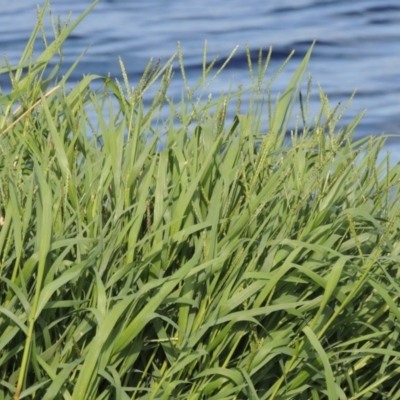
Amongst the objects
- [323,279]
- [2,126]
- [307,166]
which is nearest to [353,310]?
[323,279]

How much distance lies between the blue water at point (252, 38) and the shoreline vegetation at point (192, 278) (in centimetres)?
410

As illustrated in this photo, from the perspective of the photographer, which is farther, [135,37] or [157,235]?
[135,37]

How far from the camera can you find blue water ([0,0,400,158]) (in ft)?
23.8

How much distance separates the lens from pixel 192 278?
201cm

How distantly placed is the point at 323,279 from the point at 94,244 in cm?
46

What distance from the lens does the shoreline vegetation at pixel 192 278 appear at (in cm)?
192

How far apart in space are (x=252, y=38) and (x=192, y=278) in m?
6.32

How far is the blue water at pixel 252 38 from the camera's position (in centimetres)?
724

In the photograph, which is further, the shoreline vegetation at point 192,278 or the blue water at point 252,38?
the blue water at point 252,38

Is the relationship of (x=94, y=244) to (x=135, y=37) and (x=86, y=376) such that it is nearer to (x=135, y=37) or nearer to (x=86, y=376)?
(x=86, y=376)

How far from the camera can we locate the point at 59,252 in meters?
2.06

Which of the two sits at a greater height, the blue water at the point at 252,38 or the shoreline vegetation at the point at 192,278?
the shoreline vegetation at the point at 192,278

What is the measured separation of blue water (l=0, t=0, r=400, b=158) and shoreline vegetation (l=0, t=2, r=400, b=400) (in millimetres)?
4100

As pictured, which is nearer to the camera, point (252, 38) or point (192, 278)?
point (192, 278)
